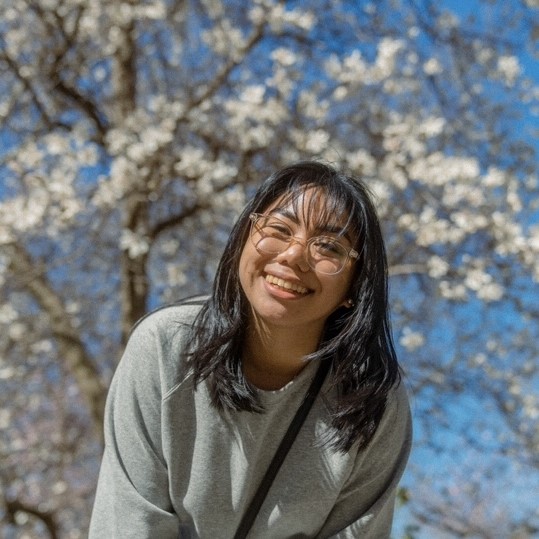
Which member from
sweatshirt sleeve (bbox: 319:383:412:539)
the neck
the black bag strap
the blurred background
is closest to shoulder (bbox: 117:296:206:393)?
the neck

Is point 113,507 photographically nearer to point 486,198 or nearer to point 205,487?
point 205,487

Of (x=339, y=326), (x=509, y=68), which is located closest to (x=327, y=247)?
(x=339, y=326)

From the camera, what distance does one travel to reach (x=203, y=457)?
4.94 feet

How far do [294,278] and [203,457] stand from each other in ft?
1.17

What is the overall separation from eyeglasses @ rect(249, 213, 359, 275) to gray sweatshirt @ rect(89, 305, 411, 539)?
0.21m

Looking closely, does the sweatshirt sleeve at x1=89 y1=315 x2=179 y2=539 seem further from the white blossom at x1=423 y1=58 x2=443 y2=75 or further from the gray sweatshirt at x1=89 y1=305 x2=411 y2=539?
the white blossom at x1=423 y1=58 x2=443 y2=75

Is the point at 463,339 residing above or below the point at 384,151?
below

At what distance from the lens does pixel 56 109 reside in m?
4.61

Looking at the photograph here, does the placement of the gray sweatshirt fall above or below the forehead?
below

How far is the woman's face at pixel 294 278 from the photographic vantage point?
1392 millimetres

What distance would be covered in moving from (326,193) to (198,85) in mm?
3537

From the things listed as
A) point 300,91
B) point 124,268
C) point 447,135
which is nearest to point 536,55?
point 447,135

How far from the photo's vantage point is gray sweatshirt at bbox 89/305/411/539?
1.50 meters

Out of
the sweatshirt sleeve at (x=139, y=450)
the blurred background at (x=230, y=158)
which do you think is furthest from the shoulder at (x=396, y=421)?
the blurred background at (x=230, y=158)
